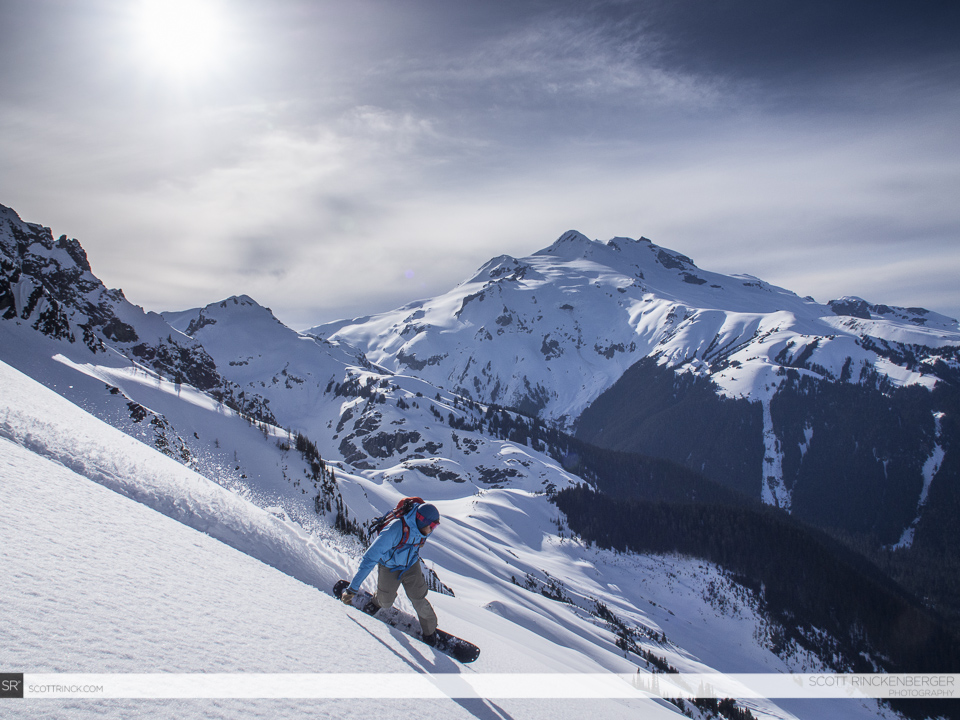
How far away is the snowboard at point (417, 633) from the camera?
695cm

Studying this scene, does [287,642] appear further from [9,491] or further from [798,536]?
[798,536]

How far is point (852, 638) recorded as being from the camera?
76938mm

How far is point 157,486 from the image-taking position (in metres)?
7.77

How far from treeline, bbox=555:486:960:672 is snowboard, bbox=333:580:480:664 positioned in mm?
79946

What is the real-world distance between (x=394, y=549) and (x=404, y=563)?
27 cm

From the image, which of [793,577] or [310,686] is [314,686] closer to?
[310,686]

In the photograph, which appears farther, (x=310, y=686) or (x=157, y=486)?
(x=157, y=486)

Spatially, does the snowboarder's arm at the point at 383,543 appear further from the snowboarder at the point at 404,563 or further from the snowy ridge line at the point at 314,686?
the snowy ridge line at the point at 314,686

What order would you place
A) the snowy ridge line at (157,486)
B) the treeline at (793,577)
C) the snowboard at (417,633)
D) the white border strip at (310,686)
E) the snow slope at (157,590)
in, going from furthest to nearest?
the treeline at (793,577)
the snowy ridge line at (157,486)
the snowboard at (417,633)
the snow slope at (157,590)
the white border strip at (310,686)

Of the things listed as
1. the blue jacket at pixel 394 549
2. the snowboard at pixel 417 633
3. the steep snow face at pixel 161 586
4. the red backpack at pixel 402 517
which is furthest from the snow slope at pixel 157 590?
the red backpack at pixel 402 517

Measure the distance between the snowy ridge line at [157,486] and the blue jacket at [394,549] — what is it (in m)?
1.40

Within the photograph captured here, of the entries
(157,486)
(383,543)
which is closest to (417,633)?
(383,543)

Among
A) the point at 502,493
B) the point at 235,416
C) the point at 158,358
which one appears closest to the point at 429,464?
the point at 502,493

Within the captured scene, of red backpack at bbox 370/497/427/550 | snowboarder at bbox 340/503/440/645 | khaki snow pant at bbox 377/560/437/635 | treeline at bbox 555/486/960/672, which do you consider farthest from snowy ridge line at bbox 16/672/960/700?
treeline at bbox 555/486/960/672
